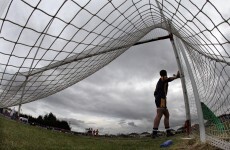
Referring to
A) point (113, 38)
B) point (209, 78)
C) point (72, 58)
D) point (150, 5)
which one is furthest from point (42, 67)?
point (209, 78)

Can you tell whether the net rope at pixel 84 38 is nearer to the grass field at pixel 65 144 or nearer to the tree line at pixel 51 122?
the grass field at pixel 65 144

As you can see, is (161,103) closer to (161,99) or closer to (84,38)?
(161,99)

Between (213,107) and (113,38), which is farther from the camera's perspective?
(113,38)

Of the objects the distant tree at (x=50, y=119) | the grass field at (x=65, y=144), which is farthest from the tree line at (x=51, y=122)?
the grass field at (x=65, y=144)

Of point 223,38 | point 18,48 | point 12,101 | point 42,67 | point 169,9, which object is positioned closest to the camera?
point 223,38

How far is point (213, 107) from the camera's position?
6.61m

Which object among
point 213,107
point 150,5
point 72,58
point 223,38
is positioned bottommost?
point 213,107

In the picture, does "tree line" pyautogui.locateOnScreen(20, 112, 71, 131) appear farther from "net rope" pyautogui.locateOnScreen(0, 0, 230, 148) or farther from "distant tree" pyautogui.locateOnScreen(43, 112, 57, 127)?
"net rope" pyautogui.locateOnScreen(0, 0, 230, 148)

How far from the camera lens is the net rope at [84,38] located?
14.3ft

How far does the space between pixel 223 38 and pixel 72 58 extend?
3470 millimetres

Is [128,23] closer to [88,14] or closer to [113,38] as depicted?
[113,38]

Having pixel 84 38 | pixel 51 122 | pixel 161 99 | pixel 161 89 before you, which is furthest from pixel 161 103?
pixel 51 122

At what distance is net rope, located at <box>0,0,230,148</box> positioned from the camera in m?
4.36

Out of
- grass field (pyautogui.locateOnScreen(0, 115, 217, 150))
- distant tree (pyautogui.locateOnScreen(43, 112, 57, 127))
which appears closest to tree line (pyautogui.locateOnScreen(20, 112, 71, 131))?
distant tree (pyautogui.locateOnScreen(43, 112, 57, 127))
